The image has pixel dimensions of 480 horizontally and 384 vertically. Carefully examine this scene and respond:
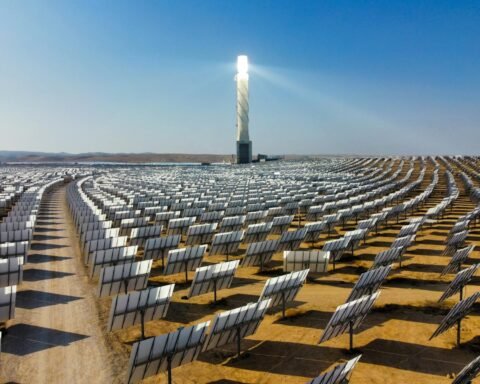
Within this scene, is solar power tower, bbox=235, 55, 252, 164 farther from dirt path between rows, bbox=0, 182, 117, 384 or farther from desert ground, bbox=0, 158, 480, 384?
desert ground, bbox=0, 158, 480, 384

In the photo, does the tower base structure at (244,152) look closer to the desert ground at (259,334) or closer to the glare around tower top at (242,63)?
the glare around tower top at (242,63)

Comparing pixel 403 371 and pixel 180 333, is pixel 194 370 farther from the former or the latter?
pixel 403 371

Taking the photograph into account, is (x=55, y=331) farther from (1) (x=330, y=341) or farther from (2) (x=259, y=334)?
(1) (x=330, y=341)

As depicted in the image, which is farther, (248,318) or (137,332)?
(137,332)

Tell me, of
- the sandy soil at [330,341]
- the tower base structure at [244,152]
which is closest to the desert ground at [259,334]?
the sandy soil at [330,341]

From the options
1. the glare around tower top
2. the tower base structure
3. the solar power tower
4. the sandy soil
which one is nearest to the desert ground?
the sandy soil

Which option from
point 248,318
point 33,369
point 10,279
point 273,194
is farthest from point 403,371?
point 273,194

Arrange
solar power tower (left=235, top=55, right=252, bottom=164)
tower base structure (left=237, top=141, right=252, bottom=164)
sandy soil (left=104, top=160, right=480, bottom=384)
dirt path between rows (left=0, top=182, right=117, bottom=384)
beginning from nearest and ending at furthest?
1. dirt path between rows (left=0, top=182, right=117, bottom=384)
2. sandy soil (left=104, top=160, right=480, bottom=384)
3. solar power tower (left=235, top=55, right=252, bottom=164)
4. tower base structure (left=237, top=141, right=252, bottom=164)
